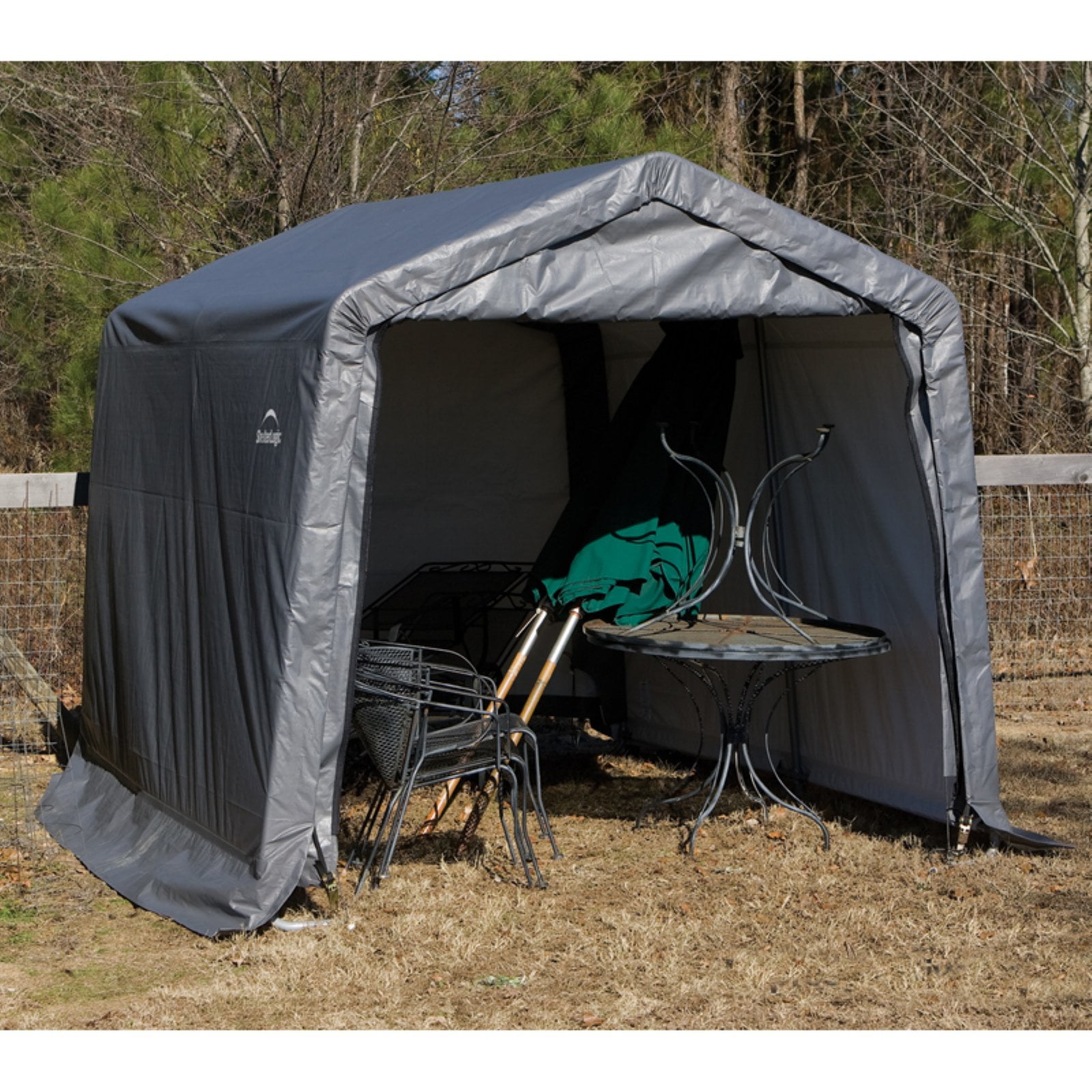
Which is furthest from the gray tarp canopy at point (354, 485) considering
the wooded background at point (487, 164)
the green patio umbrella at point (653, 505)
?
the wooded background at point (487, 164)

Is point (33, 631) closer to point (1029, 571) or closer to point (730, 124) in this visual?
point (1029, 571)

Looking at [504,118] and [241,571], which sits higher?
[504,118]

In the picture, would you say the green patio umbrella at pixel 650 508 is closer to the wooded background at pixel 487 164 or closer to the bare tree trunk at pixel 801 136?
the wooded background at pixel 487 164

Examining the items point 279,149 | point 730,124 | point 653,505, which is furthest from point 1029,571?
point 730,124

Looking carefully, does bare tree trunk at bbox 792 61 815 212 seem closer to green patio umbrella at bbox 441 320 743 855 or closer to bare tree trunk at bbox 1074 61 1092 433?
bare tree trunk at bbox 1074 61 1092 433

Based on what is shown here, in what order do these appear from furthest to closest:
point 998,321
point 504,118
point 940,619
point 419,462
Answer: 1. point 998,321
2. point 504,118
3. point 419,462
4. point 940,619

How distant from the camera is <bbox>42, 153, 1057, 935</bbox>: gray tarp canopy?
4391 millimetres

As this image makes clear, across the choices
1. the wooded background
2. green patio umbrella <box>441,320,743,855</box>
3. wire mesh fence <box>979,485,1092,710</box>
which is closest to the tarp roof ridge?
green patio umbrella <box>441,320,743,855</box>

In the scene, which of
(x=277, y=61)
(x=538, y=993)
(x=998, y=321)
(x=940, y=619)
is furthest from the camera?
(x=998, y=321)

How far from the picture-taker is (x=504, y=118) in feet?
32.4

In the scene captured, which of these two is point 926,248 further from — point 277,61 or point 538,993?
point 538,993

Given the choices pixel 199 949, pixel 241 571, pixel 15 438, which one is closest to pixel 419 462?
pixel 241 571

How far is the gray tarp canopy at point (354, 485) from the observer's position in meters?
4.39

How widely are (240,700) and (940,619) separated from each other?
228 cm
